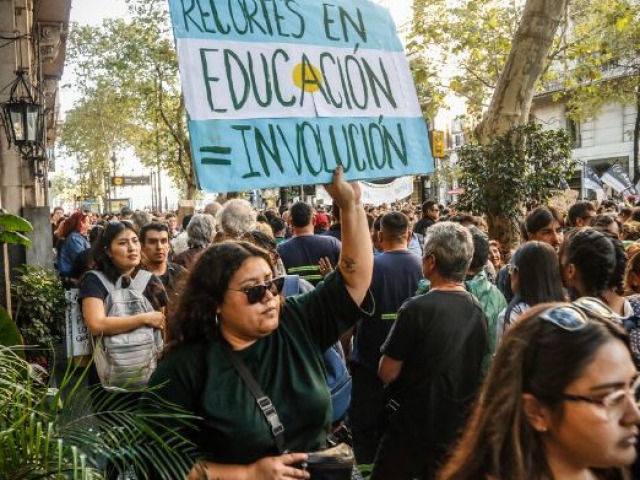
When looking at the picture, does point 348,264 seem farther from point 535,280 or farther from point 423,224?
point 423,224

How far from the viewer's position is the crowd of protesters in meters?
1.89

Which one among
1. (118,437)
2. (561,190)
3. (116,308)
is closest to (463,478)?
(118,437)

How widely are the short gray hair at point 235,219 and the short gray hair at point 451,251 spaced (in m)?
2.20

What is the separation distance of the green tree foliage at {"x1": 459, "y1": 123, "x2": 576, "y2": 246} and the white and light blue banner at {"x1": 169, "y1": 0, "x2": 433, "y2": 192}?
6662mm

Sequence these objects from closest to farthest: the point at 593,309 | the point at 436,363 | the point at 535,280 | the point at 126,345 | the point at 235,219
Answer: the point at 593,309, the point at 436,363, the point at 535,280, the point at 126,345, the point at 235,219

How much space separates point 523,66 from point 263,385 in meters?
8.94

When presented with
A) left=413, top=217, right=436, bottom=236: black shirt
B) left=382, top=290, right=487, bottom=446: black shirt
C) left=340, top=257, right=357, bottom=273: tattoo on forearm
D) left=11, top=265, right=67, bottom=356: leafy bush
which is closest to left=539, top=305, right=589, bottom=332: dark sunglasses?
left=340, top=257, right=357, bottom=273: tattoo on forearm

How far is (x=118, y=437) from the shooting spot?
114 inches

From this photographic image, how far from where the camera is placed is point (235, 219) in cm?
616

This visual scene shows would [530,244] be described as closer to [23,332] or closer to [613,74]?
[23,332]

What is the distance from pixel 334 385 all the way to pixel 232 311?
52.1 inches

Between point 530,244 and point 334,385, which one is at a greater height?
point 530,244

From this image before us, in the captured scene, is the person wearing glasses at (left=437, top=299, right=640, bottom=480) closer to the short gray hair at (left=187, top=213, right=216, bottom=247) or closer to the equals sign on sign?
the equals sign on sign

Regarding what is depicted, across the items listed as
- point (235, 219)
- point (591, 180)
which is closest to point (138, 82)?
point (591, 180)
